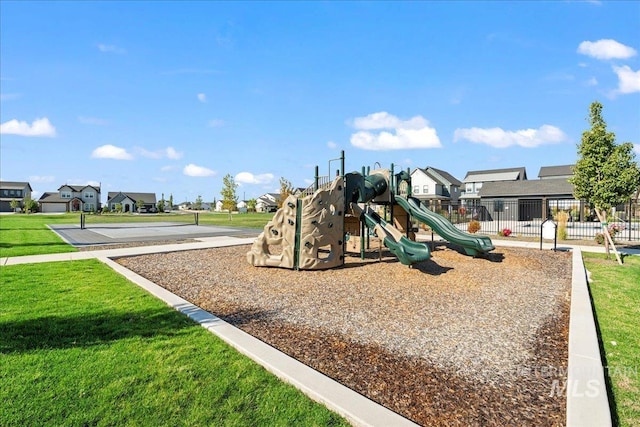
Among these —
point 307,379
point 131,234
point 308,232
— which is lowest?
point 307,379

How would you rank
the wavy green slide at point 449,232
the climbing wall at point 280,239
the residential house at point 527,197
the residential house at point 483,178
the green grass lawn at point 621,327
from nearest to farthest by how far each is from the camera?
the green grass lawn at point 621,327 → the climbing wall at point 280,239 → the wavy green slide at point 449,232 → the residential house at point 527,197 → the residential house at point 483,178

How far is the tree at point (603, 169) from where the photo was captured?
11.4 m

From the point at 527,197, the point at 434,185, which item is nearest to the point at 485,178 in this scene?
the point at 434,185

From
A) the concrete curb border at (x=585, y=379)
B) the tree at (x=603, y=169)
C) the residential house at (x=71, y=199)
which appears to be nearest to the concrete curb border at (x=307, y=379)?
the concrete curb border at (x=585, y=379)

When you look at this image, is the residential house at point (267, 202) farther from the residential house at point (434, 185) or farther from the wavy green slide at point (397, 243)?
the wavy green slide at point (397, 243)

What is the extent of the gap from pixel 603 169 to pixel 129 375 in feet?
47.0

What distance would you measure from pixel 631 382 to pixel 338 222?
7.16 m

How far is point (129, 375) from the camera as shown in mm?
3693

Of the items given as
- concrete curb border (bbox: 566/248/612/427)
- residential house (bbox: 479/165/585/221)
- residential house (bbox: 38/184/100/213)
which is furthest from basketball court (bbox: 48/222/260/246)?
residential house (bbox: 38/184/100/213)

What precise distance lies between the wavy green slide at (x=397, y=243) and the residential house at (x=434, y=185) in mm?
39934

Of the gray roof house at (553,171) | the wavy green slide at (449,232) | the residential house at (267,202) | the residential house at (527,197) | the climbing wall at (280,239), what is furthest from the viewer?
the residential house at (267,202)

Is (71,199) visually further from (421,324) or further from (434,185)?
(421,324)

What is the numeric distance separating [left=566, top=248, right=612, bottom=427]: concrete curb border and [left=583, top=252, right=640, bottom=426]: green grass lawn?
17 cm

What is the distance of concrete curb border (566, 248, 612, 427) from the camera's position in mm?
2998
